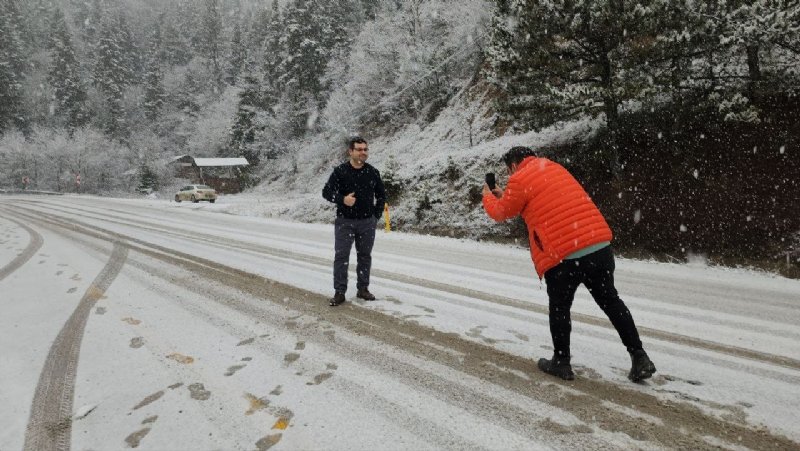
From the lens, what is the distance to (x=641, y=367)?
309 cm

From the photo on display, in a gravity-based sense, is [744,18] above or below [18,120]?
below

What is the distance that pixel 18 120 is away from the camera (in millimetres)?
57531

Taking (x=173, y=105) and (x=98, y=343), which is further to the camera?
(x=173, y=105)

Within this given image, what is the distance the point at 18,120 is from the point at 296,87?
41126 millimetres

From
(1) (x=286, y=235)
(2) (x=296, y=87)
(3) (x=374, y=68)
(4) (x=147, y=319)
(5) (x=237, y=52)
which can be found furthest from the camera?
(5) (x=237, y=52)

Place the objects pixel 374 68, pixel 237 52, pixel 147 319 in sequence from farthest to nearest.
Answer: pixel 237 52 < pixel 374 68 < pixel 147 319

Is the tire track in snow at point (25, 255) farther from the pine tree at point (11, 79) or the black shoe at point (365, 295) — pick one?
the pine tree at point (11, 79)

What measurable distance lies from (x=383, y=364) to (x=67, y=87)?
73672 millimetres

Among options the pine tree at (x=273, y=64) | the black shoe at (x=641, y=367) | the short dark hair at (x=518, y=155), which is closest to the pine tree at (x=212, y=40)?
the pine tree at (x=273, y=64)

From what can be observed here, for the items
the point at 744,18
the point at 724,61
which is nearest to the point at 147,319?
the point at 744,18

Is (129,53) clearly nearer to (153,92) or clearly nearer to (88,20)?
(153,92)

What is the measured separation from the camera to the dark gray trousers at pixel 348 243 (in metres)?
5.41

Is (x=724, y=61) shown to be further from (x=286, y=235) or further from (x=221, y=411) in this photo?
(x=221, y=411)

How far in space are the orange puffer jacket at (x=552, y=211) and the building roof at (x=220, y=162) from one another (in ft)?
173
